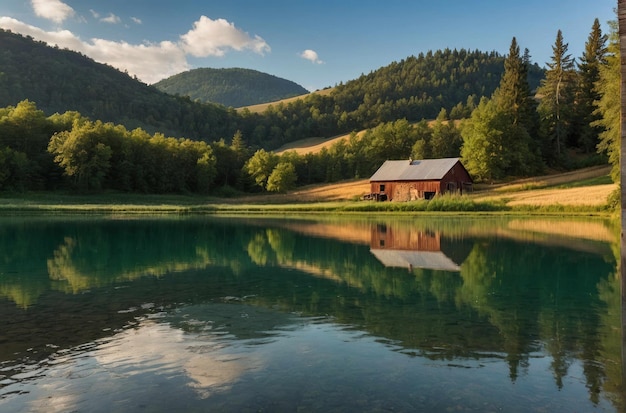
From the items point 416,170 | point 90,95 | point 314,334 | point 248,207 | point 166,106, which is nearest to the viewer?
point 314,334

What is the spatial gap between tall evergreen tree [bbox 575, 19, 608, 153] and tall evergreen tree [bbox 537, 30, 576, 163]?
1625 millimetres

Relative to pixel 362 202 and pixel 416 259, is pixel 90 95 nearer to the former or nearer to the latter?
pixel 362 202

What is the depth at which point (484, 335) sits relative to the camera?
1053 centimetres

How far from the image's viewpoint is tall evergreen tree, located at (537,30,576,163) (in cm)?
8425

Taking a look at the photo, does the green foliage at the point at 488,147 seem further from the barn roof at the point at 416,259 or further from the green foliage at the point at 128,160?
the barn roof at the point at 416,259

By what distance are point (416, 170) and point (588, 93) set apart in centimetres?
3919

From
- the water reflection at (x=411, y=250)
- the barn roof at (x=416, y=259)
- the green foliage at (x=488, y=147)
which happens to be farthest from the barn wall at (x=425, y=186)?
the barn roof at (x=416, y=259)

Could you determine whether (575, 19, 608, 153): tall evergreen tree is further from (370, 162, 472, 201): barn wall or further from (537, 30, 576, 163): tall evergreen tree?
(370, 162, 472, 201): barn wall

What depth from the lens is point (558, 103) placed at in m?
85.8

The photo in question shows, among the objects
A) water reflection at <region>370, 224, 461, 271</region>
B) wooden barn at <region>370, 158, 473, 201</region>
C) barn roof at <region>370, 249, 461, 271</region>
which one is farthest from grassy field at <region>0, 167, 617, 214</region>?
barn roof at <region>370, 249, 461, 271</region>

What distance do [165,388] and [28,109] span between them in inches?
4101

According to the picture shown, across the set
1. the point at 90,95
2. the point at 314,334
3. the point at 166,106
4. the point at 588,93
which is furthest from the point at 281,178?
the point at 90,95

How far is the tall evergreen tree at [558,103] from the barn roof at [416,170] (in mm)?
21788

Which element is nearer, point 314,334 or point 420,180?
point 314,334
